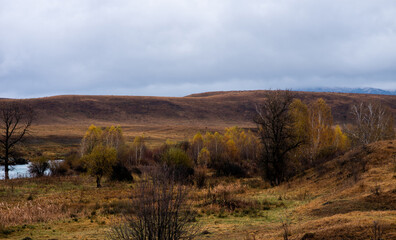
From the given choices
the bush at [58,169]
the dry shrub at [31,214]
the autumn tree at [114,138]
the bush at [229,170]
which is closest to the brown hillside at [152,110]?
the autumn tree at [114,138]

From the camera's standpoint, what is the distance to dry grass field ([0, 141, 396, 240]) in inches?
429

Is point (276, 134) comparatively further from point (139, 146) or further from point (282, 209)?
point (139, 146)

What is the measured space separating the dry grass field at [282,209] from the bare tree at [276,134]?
5.98 ft

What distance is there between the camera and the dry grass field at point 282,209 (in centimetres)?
1090

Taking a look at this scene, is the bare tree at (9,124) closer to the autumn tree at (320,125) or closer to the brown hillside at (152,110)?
the autumn tree at (320,125)

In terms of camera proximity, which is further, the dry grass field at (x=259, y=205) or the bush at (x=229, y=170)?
the bush at (x=229, y=170)

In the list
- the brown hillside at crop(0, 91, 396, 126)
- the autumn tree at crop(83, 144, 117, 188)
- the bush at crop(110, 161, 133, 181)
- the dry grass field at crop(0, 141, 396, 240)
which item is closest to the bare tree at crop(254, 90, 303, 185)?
the dry grass field at crop(0, 141, 396, 240)

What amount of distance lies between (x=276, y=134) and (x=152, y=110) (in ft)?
452

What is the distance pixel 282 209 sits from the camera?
1825cm

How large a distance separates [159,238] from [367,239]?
5008 millimetres

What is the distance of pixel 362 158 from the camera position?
84.2ft

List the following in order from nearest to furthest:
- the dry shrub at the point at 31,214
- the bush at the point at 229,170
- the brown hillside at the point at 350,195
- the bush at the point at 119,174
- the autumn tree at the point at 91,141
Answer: the brown hillside at the point at 350,195
the dry shrub at the point at 31,214
the bush at the point at 119,174
the bush at the point at 229,170
the autumn tree at the point at 91,141

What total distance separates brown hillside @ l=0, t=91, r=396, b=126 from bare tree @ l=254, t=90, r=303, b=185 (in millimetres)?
102435

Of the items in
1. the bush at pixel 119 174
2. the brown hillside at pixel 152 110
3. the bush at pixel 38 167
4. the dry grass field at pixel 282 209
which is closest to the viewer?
the dry grass field at pixel 282 209
